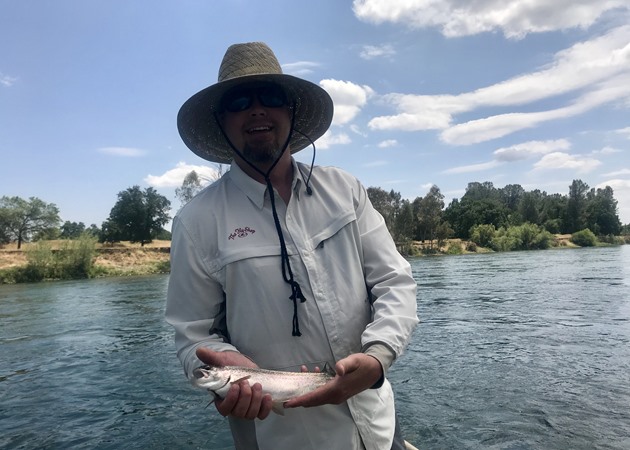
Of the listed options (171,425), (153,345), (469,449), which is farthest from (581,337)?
(153,345)

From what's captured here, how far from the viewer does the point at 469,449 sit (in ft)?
24.9

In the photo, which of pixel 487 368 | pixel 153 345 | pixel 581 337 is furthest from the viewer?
pixel 153 345

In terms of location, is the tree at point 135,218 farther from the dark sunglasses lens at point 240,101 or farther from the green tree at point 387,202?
the dark sunglasses lens at point 240,101

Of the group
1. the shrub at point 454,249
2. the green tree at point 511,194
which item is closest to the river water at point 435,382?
the shrub at point 454,249

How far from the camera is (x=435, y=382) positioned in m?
10.8

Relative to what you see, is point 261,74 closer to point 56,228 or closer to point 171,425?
point 171,425

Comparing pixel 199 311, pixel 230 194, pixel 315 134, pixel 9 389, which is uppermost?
pixel 315 134

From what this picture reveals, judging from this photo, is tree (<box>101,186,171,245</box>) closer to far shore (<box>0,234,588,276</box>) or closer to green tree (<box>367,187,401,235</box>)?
far shore (<box>0,234,588,276</box>)

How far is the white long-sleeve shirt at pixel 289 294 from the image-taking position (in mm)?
2359

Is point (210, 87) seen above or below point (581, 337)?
above

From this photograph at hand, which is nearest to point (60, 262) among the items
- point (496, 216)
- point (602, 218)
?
point (496, 216)

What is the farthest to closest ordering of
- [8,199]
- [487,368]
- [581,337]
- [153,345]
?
[8,199], [153,345], [581,337], [487,368]

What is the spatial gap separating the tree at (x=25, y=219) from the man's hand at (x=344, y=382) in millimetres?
84501

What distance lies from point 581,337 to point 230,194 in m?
14.1
